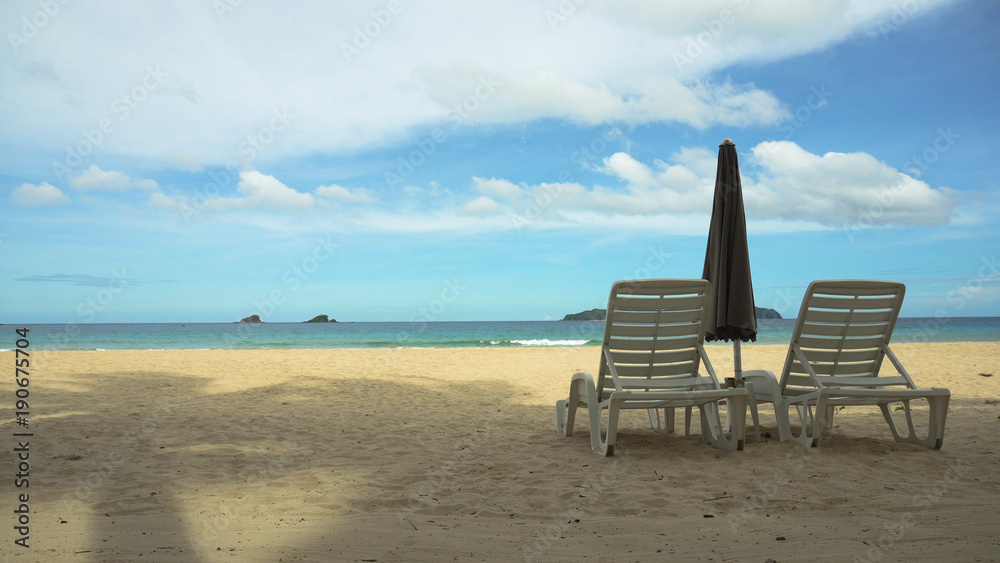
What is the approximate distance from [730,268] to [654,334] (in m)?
0.95

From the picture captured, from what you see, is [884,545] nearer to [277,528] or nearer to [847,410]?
[277,528]

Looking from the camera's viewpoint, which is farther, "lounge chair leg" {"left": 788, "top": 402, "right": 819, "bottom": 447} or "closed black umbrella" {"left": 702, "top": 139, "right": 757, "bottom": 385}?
"closed black umbrella" {"left": 702, "top": 139, "right": 757, "bottom": 385}

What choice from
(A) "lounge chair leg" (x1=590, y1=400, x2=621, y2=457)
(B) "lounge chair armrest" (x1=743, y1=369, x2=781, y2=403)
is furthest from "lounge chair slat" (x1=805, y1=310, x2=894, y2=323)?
(A) "lounge chair leg" (x1=590, y1=400, x2=621, y2=457)

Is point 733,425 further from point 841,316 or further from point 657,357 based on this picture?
point 841,316

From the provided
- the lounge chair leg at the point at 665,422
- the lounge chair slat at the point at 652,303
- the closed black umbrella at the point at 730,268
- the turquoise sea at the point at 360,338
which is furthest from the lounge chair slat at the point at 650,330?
the turquoise sea at the point at 360,338

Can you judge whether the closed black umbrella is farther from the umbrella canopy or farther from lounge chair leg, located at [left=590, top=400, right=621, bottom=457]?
lounge chair leg, located at [left=590, top=400, right=621, bottom=457]

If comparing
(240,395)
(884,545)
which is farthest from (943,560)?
(240,395)

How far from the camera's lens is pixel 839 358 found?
4449 mm

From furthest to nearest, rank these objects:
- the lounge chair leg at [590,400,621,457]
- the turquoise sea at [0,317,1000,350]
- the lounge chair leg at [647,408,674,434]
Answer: the turquoise sea at [0,317,1000,350], the lounge chair leg at [647,408,674,434], the lounge chair leg at [590,400,621,457]

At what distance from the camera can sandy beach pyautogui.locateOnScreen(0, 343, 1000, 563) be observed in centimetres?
248

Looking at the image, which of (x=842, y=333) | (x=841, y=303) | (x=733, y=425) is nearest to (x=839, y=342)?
(x=842, y=333)

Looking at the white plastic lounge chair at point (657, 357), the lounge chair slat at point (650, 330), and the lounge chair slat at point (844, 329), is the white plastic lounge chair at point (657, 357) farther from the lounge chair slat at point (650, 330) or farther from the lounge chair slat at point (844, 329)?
the lounge chair slat at point (844, 329)

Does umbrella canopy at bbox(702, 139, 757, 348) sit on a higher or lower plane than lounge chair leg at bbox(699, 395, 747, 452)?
higher

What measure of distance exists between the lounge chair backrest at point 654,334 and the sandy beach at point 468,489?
0.51m
